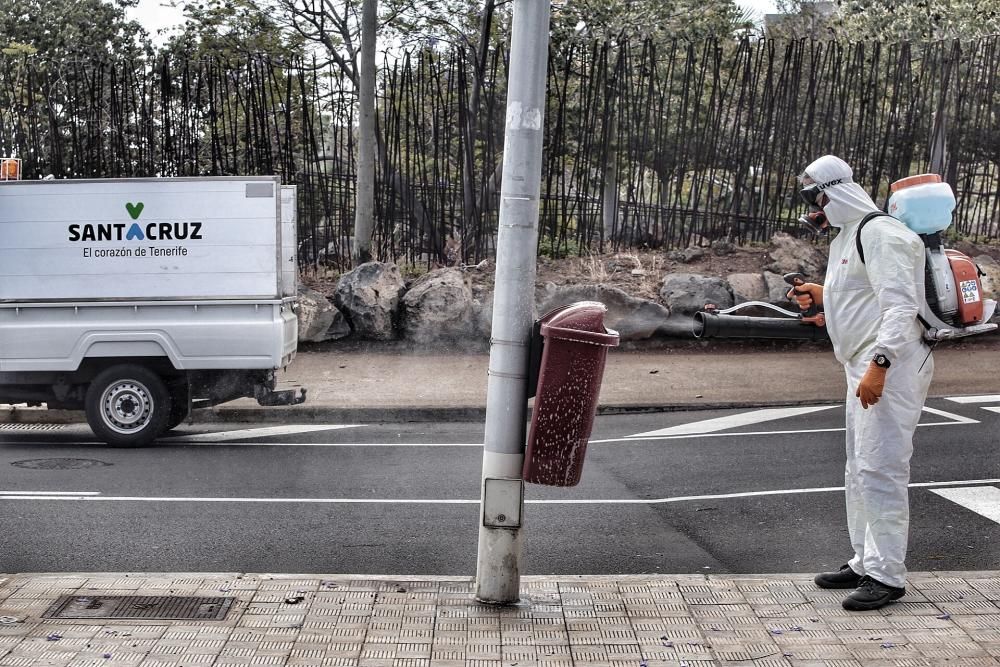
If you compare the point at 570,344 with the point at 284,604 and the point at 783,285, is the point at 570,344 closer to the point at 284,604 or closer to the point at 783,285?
the point at 284,604

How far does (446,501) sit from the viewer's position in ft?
25.5

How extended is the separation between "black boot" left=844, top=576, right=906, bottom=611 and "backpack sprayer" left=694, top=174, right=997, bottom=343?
111 centimetres

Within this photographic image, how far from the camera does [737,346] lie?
582 inches

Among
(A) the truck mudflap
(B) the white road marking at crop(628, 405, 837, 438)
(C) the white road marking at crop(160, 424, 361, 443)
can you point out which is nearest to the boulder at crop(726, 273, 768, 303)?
(B) the white road marking at crop(628, 405, 837, 438)

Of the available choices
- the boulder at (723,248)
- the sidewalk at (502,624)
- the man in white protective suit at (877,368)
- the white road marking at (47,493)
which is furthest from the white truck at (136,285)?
the boulder at (723,248)

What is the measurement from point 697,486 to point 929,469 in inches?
71.9

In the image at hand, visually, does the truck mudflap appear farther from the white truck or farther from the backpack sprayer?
the backpack sprayer

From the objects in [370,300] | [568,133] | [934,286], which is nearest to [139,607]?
[934,286]

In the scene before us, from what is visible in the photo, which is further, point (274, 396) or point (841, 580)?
point (274, 396)

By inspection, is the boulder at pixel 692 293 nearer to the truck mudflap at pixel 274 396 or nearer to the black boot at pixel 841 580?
the truck mudflap at pixel 274 396

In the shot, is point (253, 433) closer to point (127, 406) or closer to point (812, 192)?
point (127, 406)

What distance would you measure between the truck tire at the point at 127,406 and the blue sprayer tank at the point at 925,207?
275 inches

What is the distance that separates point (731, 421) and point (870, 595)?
241 inches

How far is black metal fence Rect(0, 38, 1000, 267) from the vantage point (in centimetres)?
1522
